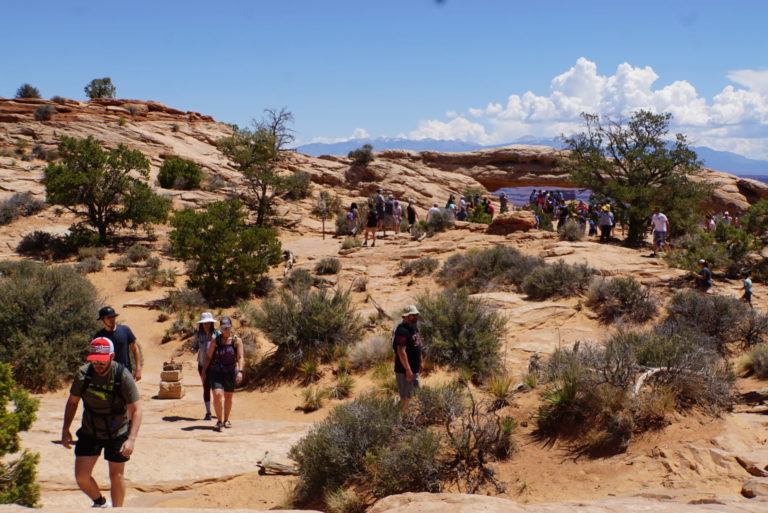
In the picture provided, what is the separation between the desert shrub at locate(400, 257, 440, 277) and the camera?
17281 millimetres

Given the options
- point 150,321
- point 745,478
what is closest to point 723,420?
point 745,478

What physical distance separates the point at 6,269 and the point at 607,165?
843 inches

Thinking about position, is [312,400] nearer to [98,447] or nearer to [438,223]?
[98,447]

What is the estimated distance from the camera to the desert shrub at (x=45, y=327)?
31.7 feet

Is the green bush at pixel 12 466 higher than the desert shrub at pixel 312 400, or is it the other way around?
the green bush at pixel 12 466

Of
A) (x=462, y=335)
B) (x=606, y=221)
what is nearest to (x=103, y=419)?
(x=462, y=335)

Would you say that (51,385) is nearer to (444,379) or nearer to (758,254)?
(444,379)

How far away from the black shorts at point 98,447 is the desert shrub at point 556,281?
35.4ft

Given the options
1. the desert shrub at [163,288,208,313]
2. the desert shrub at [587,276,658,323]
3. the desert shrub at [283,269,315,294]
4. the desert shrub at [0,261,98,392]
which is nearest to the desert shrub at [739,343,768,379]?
the desert shrub at [587,276,658,323]

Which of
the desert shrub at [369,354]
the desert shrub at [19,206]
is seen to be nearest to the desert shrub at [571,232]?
the desert shrub at [369,354]

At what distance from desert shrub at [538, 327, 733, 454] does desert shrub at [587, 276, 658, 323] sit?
521cm

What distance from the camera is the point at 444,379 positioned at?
31.6 ft

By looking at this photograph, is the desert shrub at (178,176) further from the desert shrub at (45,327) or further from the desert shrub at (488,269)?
the desert shrub at (45,327)

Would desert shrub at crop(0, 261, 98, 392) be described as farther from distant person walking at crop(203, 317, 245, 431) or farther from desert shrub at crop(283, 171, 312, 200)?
desert shrub at crop(283, 171, 312, 200)
